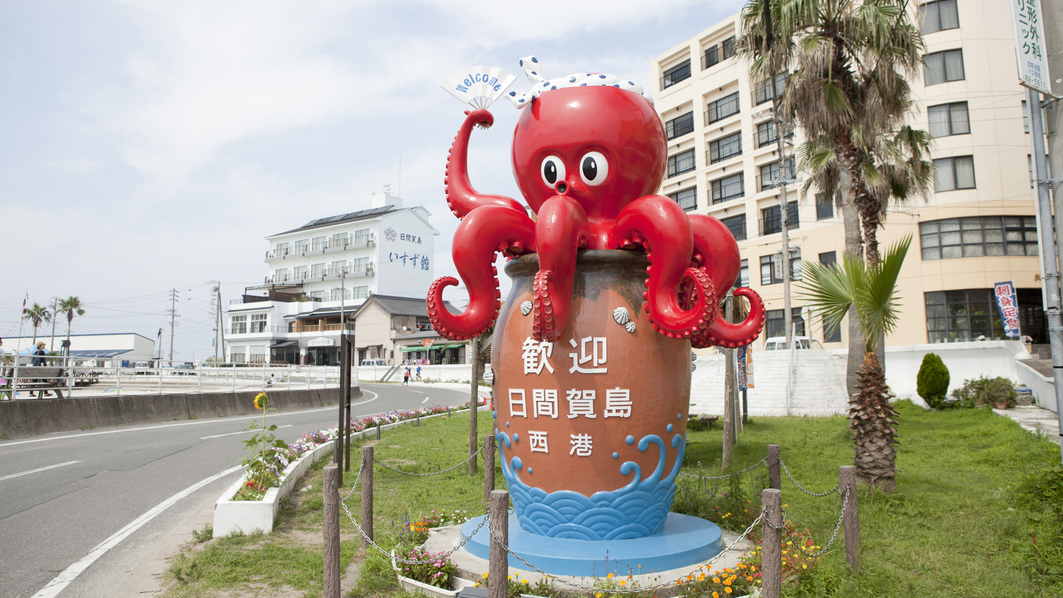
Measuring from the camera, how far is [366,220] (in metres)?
66.4

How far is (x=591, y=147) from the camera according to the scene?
645 centimetres

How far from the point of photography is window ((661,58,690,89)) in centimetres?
4434

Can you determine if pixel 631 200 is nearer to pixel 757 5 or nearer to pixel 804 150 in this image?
pixel 757 5

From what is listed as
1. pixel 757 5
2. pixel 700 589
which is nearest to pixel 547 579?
pixel 700 589

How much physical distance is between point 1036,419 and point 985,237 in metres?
15.3

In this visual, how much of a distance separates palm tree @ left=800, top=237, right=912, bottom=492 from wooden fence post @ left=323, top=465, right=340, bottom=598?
6.61 meters

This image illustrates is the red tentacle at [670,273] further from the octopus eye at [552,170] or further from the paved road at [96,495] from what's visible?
the paved road at [96,495]

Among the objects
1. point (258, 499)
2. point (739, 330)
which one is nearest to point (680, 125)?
point (739, 330)

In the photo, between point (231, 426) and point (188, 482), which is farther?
point (231, 426)

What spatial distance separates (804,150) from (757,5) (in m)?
4.02

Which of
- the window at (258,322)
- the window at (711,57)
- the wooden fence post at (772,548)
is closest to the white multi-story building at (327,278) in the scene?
the window at (258,322)

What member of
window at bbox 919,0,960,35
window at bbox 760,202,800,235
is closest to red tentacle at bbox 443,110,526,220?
window at bbox 919,0,960,35

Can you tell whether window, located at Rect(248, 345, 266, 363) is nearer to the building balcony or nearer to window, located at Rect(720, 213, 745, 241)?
the building balcony

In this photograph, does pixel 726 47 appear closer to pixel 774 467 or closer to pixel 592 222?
pixel 774 467
